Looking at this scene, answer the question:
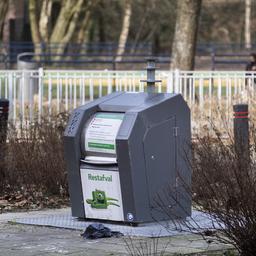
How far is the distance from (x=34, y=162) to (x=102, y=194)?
2.34 metres

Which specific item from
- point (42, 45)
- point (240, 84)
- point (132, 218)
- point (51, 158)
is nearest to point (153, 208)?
point (132, 218)

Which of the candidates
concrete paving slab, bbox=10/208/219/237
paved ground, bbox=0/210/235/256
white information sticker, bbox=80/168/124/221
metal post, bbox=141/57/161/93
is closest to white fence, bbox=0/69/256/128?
concrete paving slab, bbox=10/208/219/237

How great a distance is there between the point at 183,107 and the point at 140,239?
5.21ft

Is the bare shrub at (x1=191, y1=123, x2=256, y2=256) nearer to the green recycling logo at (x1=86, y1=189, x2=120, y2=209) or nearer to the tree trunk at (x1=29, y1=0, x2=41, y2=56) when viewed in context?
the green recycling logo at (x1=86, y1=189, x2=120, y2=209)

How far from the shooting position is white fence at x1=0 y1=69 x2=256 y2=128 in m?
16.9

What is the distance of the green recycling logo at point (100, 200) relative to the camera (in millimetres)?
8953

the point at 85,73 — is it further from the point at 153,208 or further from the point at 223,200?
the point at 223,200

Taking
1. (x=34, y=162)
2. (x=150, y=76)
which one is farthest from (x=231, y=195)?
(x=34, y=162)

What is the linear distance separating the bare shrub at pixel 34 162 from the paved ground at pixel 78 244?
2.14 metres

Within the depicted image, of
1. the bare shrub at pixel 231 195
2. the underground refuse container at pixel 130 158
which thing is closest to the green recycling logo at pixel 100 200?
the underground refuse container at pixel 130 158

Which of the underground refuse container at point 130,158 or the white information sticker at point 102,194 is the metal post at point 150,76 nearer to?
the underground refuse container at point 130,158

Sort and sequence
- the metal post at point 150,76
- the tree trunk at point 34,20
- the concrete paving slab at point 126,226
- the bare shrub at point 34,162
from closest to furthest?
1. the concrete paving slab at point 126,226
2. the metal post at point 150,76
3. the bare shrub at point 34,162
4. the tree trunk at point 34,20

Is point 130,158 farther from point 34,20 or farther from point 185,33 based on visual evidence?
point 34,20

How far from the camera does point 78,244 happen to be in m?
8.16
